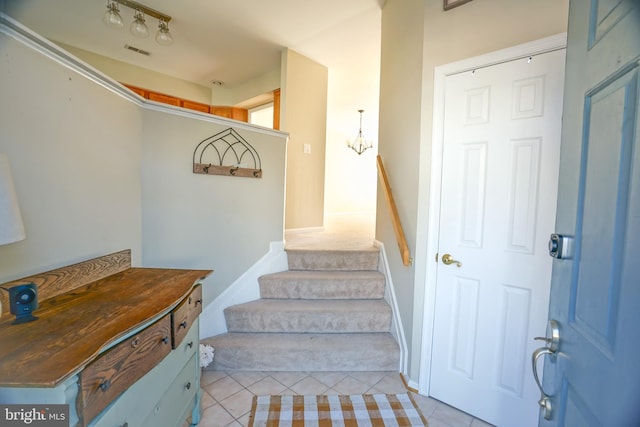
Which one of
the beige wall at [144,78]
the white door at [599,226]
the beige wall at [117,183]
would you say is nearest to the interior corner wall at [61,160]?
the beige wall at [117,183]

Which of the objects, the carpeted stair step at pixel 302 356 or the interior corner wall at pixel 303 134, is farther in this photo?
the interior corner wall at pixel 303 134

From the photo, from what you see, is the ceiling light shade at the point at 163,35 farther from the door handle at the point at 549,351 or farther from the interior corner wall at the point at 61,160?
the door handle at the point at 549,351

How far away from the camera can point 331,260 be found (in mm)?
2684

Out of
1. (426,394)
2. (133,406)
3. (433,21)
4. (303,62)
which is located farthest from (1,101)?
(303,62)

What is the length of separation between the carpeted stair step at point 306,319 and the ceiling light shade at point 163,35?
9.62 ft

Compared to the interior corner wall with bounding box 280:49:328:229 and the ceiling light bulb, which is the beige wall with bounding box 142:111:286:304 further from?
the ceiling light bulb

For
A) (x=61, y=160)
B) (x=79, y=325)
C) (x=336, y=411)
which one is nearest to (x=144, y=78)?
(x=61, y=160)

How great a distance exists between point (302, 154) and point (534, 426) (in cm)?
346

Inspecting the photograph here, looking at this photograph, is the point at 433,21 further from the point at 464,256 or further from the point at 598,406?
the point at 598,406

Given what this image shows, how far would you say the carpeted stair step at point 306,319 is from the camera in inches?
87.4

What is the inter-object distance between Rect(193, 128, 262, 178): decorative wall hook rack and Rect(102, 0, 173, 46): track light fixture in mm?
1777
